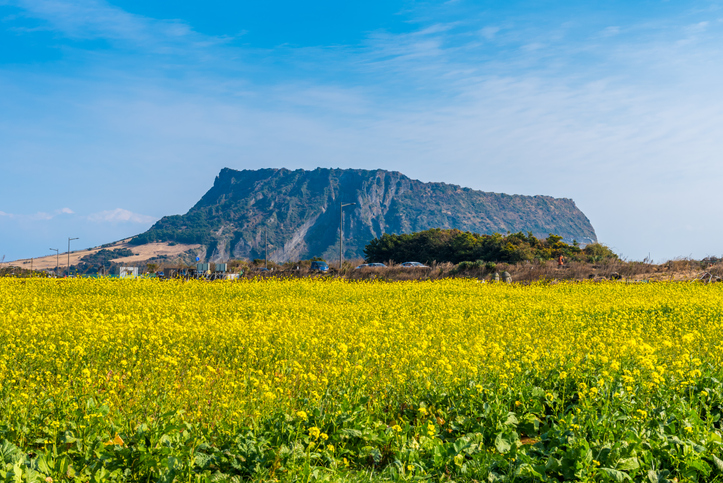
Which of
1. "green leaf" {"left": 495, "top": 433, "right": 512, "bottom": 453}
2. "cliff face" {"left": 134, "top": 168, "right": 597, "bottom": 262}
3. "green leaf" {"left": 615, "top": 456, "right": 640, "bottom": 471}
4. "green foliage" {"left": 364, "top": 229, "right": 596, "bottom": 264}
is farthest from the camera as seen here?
"cliff face" {"left": 134, "top": 168, "right": 597, "bottom": 262}

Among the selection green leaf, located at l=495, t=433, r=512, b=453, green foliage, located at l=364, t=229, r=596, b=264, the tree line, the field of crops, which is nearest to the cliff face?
green foliage, located at l=364, t=229, r=596, b=264

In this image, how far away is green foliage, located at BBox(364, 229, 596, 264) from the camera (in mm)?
39219

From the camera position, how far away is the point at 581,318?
454 inches

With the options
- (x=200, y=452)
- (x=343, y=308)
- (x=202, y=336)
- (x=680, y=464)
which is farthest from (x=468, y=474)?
(x=343, y=308)

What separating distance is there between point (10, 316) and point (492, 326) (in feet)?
29.7

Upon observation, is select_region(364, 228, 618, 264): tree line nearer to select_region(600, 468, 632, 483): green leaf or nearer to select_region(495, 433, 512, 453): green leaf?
select_region(495, 433, 512, 453): green leaf

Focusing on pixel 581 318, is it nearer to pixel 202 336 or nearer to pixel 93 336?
pixel 202 336

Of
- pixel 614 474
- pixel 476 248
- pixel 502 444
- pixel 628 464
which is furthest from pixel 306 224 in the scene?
pixel 614 474

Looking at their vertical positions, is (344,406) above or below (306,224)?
below

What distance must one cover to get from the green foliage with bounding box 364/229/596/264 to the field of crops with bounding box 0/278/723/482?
27.2 m

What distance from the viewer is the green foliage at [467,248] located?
39219mm

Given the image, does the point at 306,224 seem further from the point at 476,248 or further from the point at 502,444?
the point at 502,444

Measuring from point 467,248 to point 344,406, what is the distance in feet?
133

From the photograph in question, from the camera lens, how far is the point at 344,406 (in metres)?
4.39
